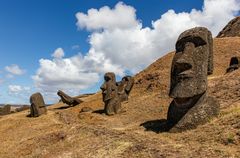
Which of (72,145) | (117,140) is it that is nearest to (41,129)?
(72,145)

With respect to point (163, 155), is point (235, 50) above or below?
above

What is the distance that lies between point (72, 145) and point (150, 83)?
17.9 meters

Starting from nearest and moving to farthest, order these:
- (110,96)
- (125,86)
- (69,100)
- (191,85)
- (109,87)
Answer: (191,85) → (110,96) → (109,87) → (125,86) → (69,100)

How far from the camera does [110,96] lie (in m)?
28.9

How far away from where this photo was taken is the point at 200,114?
16016 mm

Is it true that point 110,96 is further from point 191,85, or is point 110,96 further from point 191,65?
point 191,85

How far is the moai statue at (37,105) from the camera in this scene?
3135 cm

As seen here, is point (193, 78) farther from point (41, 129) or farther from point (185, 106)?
point (41, 129)

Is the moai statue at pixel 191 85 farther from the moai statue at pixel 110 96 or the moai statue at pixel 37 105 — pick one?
the moai statue at pixel 37 105

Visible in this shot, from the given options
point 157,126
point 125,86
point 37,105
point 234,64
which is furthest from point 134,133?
point 125,86

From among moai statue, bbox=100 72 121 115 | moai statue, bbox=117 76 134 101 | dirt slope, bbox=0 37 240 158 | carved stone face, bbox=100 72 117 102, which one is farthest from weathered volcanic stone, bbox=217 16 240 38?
moai statue, bbox=100 72 121 115

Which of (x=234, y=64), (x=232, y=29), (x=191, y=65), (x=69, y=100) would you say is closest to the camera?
(x=191, y=65)

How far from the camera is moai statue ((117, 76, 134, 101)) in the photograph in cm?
3378

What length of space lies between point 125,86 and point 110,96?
23.0ft
